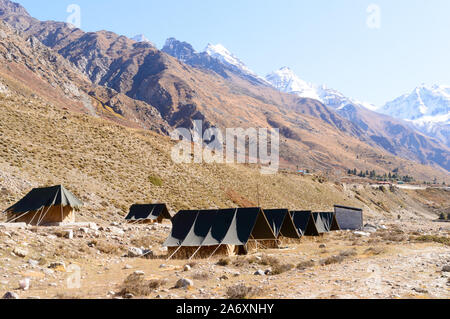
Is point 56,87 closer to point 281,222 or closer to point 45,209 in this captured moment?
point 45,209

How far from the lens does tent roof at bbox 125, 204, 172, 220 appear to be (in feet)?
112

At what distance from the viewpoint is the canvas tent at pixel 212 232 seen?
18203 millimetres

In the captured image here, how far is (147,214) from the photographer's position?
113 ft

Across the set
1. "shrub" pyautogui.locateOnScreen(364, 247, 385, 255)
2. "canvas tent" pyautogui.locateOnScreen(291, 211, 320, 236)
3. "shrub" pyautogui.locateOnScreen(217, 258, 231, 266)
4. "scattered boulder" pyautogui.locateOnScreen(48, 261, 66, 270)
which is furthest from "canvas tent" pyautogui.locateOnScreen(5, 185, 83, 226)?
"shrub" pyautogui.locateOnScreen(364, 247, 385, 255)

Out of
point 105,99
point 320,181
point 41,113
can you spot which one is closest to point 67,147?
point 41,113

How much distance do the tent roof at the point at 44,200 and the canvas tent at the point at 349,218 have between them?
34.4m

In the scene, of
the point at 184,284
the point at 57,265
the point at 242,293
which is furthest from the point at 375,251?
the point at 57,265

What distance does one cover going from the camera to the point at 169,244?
18.7 m

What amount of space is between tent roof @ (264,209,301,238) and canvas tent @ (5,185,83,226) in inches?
544

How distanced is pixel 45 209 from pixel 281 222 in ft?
52.3

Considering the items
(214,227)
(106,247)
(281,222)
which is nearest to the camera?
(106,247)

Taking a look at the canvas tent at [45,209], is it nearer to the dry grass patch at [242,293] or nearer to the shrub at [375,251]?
the dry grass patch at [242,293]
